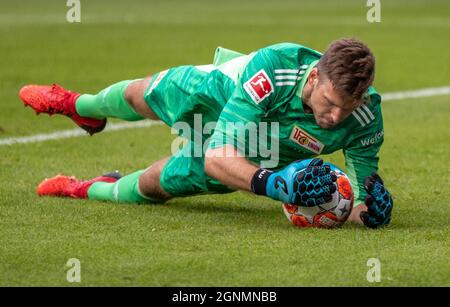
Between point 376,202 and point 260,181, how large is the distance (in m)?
0.72

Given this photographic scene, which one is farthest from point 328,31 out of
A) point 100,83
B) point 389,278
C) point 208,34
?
point 389,278

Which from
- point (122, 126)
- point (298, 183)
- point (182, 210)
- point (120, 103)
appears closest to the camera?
point (298, 183)

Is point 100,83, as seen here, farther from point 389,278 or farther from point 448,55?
point 389,278

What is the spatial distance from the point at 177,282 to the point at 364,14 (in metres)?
21.5

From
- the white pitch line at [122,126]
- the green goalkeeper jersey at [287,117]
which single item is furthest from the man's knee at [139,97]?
the white pitch line at [122,126]

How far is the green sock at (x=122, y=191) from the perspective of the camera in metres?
7.89

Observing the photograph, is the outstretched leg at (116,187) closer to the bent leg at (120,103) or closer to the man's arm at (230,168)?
the bent leg at (120,103)

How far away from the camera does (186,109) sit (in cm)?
752

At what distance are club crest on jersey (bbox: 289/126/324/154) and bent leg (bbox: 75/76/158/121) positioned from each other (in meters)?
1.23

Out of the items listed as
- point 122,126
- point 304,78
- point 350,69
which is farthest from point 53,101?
point 122,126

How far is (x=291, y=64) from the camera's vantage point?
273 inches

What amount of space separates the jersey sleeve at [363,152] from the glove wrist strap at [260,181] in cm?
78

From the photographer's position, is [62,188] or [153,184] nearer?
[153,184]

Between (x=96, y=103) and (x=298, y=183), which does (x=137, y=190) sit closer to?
(x=96, y=103)
